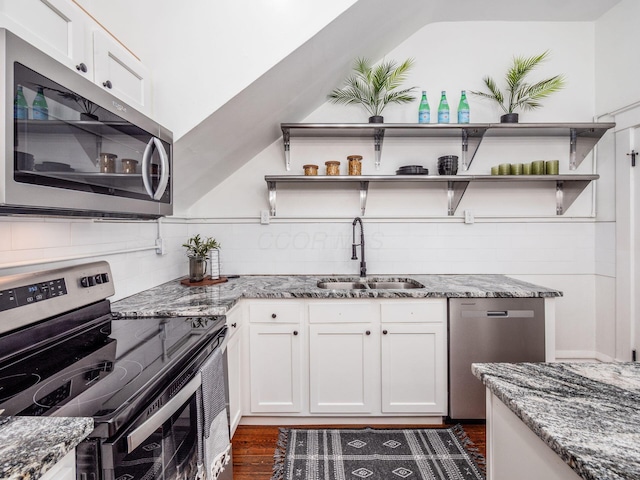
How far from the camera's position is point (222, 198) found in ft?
9.08

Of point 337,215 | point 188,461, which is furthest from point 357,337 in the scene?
point 188,461

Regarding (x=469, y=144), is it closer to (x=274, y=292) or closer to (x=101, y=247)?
(x=274, y=292)

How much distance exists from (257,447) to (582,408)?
1.75 metres

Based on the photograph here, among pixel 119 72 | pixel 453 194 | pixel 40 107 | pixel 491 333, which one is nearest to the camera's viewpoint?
pixel 40 107

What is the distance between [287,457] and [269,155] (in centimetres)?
209

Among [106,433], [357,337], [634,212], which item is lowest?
[357,337]

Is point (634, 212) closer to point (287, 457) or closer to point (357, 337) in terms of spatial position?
point (357, 337)

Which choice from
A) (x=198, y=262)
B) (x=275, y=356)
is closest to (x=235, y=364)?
(x=275, y=356)

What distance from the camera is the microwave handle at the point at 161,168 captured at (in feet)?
4.30

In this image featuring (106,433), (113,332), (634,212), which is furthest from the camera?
(634,212)

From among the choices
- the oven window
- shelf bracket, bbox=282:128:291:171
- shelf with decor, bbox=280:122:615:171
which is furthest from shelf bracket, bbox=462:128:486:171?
the oven window

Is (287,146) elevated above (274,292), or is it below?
above

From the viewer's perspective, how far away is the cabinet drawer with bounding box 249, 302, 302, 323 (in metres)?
2.10

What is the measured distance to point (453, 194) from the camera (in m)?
2.71
